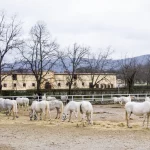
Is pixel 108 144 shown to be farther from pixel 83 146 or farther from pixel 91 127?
pixel 91 127

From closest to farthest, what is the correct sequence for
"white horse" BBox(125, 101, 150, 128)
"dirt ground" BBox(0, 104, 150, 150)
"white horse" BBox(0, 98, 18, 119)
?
"dirt ground" BBox(0, 104, 150, 150), "white horse" BBox(125, 101, 150, 128), "white horse" BBox(0, 98, 18, 119)

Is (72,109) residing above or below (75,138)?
above

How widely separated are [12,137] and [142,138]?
228 inches

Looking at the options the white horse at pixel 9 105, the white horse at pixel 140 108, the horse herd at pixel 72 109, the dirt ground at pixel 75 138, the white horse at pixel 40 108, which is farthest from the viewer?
the white horse at pixel 9 105

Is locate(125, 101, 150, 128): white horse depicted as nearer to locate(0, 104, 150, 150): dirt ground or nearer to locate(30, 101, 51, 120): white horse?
locate(0, 104, 150, 150): dirt ground

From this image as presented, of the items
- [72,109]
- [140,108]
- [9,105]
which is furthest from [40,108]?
[140,108]

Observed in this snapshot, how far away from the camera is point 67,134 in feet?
54.1

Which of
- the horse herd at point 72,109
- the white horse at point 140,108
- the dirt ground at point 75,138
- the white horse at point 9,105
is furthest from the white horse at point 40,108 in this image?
the white horse at point 140,108

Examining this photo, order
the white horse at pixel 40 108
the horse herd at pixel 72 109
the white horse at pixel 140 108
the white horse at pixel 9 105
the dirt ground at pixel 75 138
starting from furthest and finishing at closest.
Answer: the white horse at pixel 9 105 → the white horse at pixel 40 108 → the horse herd at pixel 72 109 → the white horse at pixel 140 108 → the dirt ground at pixel 75 138

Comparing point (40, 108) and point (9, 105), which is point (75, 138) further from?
point (9, 105)

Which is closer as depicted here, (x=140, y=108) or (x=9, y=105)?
(x=140, y=108)

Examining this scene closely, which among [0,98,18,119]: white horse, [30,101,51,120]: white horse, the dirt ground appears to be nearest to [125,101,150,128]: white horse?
the dirt ground

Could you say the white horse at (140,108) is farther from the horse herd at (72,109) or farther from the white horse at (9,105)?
the white horse at (9,105)

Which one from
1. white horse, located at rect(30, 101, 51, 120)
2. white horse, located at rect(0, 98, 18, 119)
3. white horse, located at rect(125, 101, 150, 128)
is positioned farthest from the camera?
white horse, located at rect(0, 98, 18, 119)
